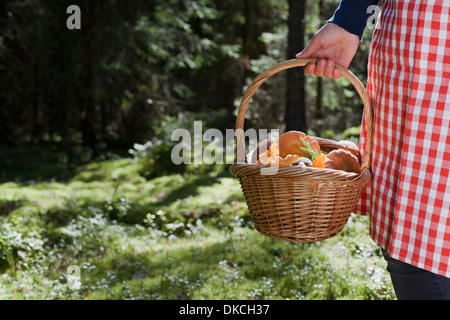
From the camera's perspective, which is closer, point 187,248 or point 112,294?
point 112,294

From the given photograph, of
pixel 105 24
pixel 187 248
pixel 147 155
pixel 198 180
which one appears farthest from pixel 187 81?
pixel 187 248

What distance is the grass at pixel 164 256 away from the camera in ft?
10.9

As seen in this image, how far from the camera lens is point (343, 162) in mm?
1844


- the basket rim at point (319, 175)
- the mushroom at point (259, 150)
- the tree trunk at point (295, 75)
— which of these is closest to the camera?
the basket rim at point (319, 175)

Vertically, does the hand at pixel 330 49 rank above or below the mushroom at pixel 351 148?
above

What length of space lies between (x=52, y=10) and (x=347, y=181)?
32.4ft

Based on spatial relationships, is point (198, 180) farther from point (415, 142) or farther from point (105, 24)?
point (415, 142)

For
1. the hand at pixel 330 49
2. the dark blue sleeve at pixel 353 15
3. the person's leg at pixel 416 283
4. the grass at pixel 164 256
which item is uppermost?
the dark blue sleeve at pixel 353 15

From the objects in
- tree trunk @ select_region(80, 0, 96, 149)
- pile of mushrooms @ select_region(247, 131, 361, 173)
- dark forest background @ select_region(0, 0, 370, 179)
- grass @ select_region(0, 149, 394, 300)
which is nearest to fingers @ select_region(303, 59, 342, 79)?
pile of mushrooms @ select_region(247, 131, 361, 173)

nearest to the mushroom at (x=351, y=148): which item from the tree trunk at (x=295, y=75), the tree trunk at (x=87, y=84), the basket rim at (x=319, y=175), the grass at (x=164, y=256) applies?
the basket rim at (x=319, y=175)

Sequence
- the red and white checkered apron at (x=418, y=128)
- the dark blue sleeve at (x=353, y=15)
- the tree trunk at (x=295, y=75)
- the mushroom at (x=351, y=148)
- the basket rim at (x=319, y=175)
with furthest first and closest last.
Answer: the tree trunk at (x=295, y=75) → the mushroom at (x=351, y=148) → the dark blue sleeve at (x=353, y=15) → the basket rim at (x=319, y=175) → the red and white checkered apron at (x=418, y=128)

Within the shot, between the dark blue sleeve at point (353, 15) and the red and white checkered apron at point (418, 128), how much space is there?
18 centimetres

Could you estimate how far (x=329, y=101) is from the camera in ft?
35.5

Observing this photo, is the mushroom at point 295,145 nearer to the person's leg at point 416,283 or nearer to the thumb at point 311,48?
A: the thumb at point 311,48
